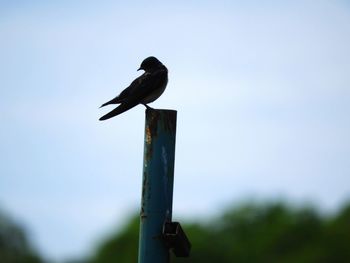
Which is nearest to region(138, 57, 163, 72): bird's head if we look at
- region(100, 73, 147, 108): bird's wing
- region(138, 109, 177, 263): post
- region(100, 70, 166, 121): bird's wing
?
region(100, 70, 166, 121): bird's wing

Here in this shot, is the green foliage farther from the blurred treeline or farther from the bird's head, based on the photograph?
the bird's head

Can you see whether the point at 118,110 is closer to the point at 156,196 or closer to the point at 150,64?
the point at 150,64

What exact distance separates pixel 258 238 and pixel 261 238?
71cm

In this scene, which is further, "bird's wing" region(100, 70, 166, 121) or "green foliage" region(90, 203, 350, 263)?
"green foliage" region(90, 203, 350, 263)

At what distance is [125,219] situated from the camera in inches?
3455

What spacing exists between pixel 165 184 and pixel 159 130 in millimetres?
443

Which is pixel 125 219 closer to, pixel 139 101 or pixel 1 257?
pixel 1 257

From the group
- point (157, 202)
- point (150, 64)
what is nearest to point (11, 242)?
point (150, 64)

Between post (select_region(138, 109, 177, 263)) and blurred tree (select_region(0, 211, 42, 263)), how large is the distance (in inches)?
2594

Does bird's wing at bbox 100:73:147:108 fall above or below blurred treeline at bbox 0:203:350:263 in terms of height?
above

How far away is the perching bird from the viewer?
12.2m

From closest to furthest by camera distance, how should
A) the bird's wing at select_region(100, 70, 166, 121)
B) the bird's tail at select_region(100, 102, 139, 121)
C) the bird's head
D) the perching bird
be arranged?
the bird's tail at select_region(100, 102, 139, 121) → the bird's wing at select_region(100, 70, 166, 121) → the perching bird → the bird's head

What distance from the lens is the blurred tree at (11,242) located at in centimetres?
7656

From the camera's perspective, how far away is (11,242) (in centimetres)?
7762
